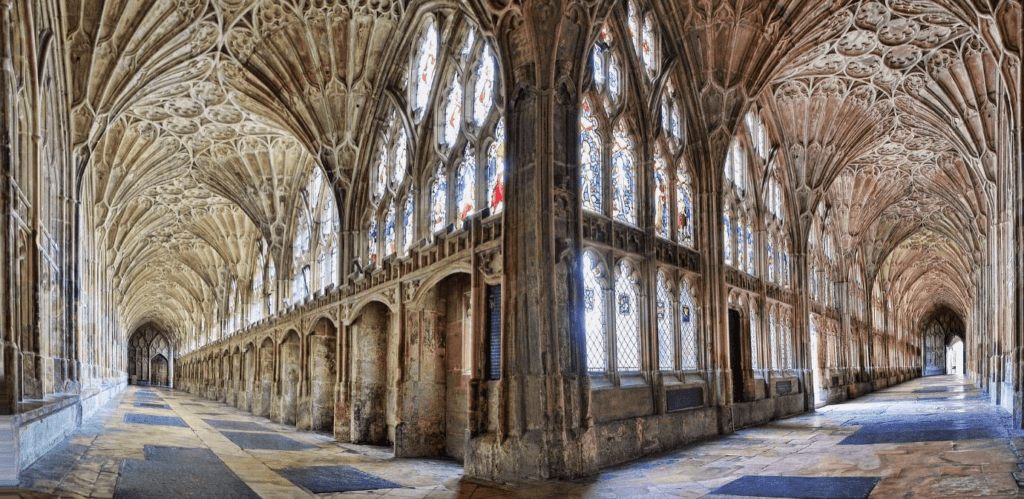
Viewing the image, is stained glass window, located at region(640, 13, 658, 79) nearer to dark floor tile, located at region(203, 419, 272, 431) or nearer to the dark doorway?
the dark doorway

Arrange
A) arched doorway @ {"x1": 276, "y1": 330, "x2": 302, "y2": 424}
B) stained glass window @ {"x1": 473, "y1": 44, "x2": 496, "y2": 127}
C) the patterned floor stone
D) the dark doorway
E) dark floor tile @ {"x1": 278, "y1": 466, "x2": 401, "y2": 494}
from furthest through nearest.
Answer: arched doorway @ {"x1": 276, "y1": 330, "x2": 302, "y2": 424}, the patterned floor stone, the dark doorway, stained glass window @ {"x1": 473, "y1": 44, "x2": 496, "y2": 127}, dark floor tile @ {"x1": 278, "y1": 466, "x2": 401, "y2": 494}

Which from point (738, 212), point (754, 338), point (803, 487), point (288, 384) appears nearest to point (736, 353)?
point (754, 338)

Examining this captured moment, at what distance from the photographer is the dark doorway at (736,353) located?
63.1 feet

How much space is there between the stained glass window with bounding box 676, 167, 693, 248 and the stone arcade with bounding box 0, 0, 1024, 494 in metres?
0.08

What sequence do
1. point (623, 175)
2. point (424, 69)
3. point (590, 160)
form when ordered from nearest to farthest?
point (590, 160) → point (623, 175) → point (424, 69)

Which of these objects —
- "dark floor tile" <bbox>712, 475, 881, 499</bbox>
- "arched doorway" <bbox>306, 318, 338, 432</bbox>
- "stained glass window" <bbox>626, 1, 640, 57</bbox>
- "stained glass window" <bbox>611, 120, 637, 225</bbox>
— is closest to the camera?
"dark floor tile" <bbox>712, 475, 881, 499</bbox>

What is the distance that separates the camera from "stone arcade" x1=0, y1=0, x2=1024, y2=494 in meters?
12.5

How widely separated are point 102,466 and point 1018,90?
61.6ft

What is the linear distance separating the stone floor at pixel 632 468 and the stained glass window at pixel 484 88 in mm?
7338

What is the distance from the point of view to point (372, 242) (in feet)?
68.5

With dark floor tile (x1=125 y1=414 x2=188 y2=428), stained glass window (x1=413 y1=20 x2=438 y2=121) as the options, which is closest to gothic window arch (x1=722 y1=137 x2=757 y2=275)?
stained glass window (x1=413 y1=20 x2=438 y2=121)

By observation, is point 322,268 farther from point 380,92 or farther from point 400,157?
point 380,92

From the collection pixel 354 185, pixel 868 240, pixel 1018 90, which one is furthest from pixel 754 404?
pixel 868 240

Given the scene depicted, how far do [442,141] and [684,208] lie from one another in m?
6.23
